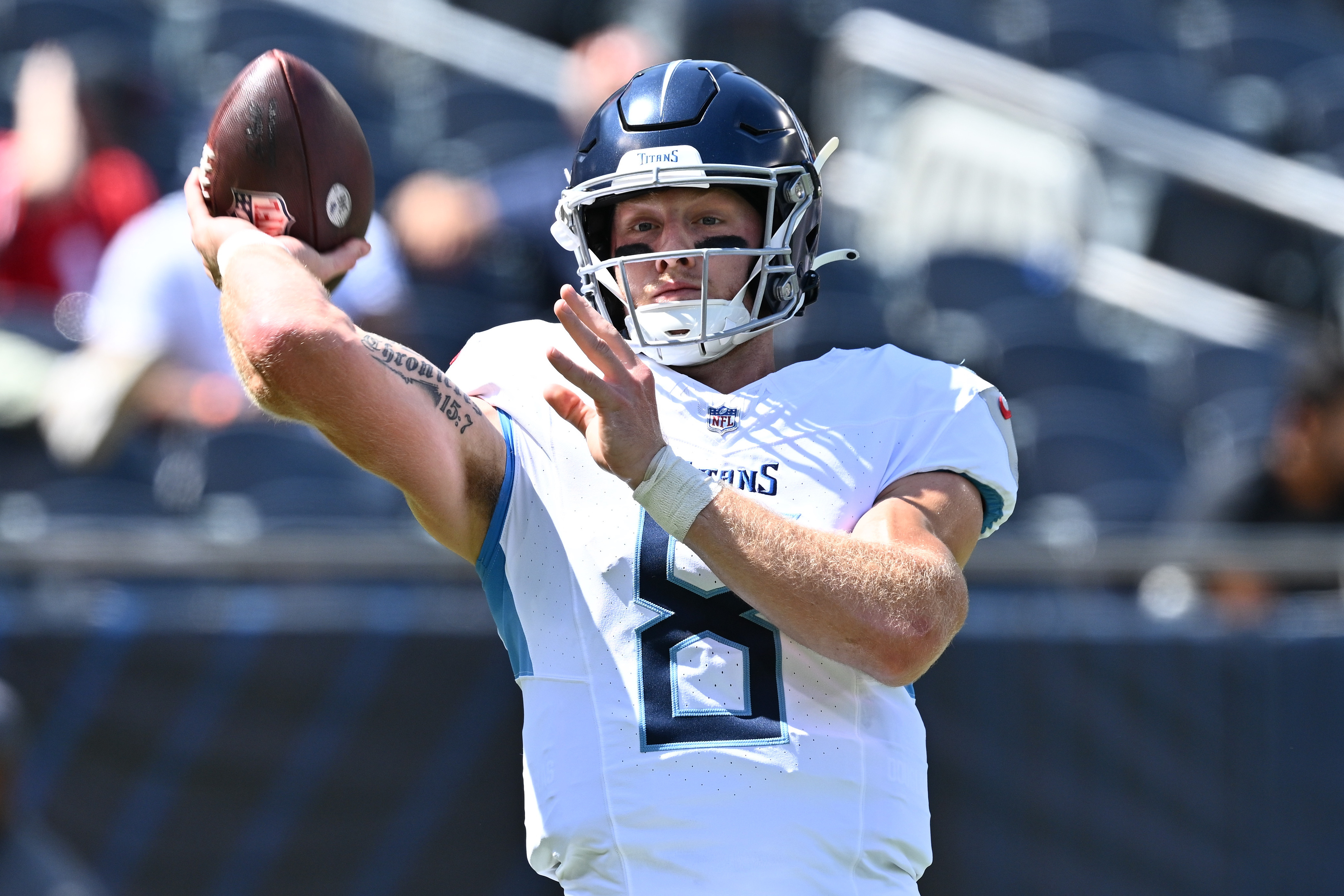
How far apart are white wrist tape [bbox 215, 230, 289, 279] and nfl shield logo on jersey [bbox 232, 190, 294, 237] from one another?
0.05 meters

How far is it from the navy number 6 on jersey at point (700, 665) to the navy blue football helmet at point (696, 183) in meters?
0.33

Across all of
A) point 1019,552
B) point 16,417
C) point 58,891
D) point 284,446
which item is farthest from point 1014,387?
point 58,891

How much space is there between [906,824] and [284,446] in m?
3.49

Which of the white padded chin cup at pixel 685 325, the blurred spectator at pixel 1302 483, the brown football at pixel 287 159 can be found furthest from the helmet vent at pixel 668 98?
the blurred spectator at pixel 1302 483

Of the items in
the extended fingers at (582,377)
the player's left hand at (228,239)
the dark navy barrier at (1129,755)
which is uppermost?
the player's left hand at (228,239)

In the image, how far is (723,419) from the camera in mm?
2334

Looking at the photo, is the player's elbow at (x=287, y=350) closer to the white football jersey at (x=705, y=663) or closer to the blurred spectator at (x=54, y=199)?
the white football jersey at (x=705, y=663)

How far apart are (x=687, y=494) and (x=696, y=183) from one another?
0.55 metres

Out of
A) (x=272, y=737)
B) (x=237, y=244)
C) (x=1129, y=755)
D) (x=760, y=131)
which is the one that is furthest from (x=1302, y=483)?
(x=237, y=244)

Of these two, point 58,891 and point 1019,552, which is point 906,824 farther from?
point 1019,552

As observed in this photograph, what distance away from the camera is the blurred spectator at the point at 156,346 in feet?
16.4

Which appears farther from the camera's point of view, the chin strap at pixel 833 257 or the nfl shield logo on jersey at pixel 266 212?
the chin strap at pixel 833 257

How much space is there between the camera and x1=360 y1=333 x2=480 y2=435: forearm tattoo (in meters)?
2.12

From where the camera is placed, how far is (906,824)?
2.18 meters
